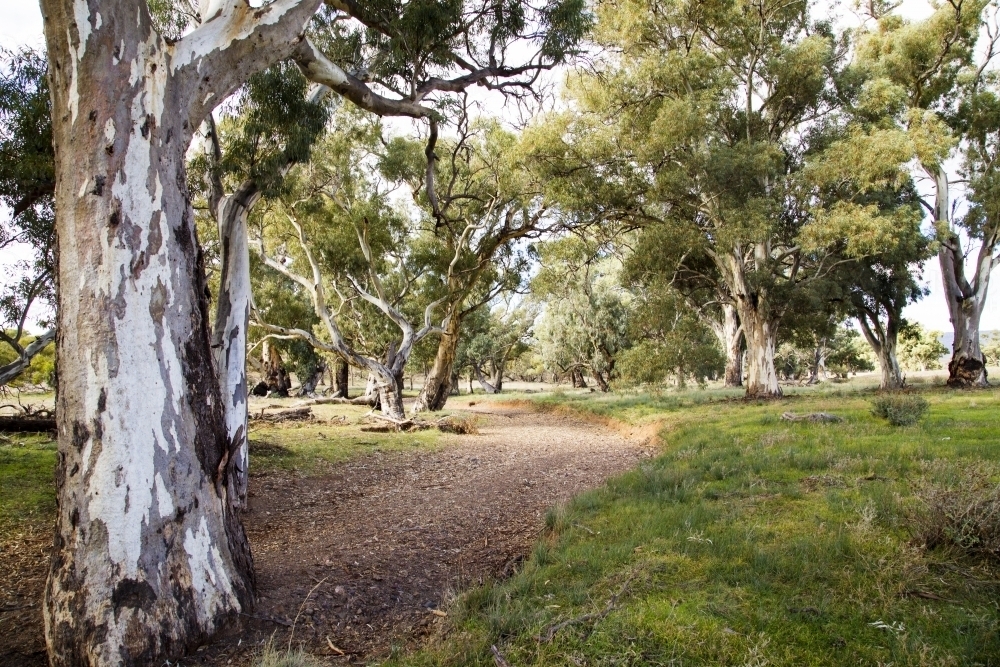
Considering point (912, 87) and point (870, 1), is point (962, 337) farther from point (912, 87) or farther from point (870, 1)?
point (870, 1)

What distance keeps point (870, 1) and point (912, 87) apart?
3583 mm

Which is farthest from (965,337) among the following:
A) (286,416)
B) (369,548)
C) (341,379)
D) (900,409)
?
(341,379)

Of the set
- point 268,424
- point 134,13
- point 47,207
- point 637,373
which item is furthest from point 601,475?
point 637,373

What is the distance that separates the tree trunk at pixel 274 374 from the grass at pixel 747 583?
29.4 metres

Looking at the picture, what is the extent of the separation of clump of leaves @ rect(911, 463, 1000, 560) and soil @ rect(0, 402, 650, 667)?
9.67 feet

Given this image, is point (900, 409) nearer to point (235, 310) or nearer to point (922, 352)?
point (235, 310)

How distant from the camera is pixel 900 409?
9.35 m

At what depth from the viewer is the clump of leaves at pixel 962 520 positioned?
337 cm

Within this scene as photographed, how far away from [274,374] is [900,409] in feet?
101

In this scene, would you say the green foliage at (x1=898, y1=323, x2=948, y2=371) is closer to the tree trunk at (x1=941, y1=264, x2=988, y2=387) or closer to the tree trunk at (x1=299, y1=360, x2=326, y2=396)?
the tree trunk at (x1=941, y1=264, x2=988, y2=387)

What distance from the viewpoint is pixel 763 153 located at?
14.6 m

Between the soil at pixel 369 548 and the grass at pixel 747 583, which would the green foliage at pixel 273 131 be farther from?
the grass at pixel 747 583

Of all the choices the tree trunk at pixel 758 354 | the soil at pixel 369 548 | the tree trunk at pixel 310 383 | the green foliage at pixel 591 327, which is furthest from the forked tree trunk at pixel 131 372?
the tree trunk at pixel 310 383

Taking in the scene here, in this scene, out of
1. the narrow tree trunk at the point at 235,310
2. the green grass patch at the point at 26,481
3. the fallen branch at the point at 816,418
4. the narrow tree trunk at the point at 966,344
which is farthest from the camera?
the narrow tree trunk at the point at 966,344
